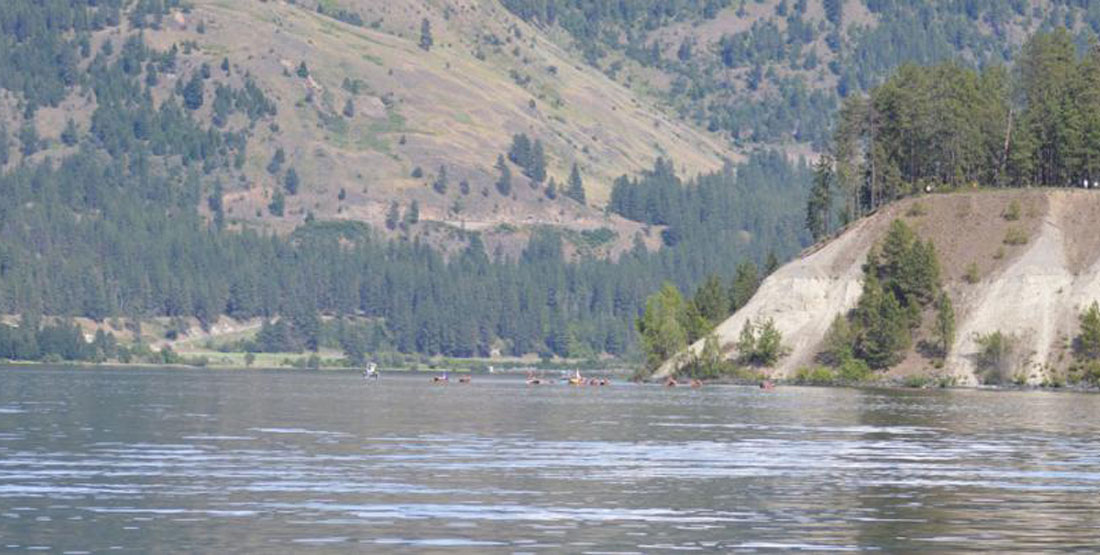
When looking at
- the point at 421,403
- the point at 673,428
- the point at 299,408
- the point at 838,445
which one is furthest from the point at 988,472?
the point at 421,403

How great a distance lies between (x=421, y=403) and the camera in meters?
182

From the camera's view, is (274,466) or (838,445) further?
(838,445)

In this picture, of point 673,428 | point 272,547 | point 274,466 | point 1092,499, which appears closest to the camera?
point 272,547

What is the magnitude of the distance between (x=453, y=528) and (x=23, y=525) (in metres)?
13.5

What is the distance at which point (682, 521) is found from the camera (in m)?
74.1

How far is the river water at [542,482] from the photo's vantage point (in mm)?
68875

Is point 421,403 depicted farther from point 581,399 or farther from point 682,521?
point 682,521

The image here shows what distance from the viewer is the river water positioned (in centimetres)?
6888

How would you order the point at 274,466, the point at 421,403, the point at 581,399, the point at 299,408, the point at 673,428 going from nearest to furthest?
the point at 274,466, the point at 673,428, the point at 299,408, the point at 421,403, the point at 581,399

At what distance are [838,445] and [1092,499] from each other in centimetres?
3389

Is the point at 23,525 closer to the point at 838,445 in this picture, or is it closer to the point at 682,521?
the point at 682,521

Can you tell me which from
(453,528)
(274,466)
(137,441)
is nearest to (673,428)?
(137,441)

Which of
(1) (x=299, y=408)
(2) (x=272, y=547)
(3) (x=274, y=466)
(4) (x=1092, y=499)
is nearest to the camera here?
(2) (x=272, y=547)

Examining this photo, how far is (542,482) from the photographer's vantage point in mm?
89250
